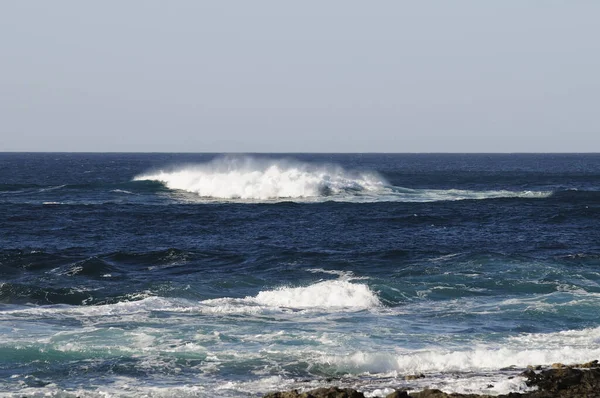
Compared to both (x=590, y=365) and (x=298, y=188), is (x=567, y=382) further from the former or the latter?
(x=298, y=188)

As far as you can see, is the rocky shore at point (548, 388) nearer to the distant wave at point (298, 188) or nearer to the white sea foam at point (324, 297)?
the white sea foam at point (324, 297)

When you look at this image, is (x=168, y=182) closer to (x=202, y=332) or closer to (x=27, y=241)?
(x=27, y=241)

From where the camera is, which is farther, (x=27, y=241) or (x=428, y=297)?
(x=27, y=241)

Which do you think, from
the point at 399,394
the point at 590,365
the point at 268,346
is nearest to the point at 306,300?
the point at 268,346

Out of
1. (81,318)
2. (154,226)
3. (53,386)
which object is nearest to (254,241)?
(154,226)

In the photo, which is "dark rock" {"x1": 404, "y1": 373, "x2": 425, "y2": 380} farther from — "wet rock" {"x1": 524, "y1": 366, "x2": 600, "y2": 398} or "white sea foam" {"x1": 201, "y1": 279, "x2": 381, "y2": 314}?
"white sea foam" {"x1": 201, "y1": 279, "x2": 381, "y2": 314}

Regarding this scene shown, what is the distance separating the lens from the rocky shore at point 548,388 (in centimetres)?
1423

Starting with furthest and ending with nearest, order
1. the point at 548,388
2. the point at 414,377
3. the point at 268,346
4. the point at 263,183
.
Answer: the point at 263,183, the point at 268,346, the point at 414,377, the point at 548,388

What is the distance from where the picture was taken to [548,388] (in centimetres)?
1523

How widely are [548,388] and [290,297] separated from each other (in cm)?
1202

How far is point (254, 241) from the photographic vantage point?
1553 inches

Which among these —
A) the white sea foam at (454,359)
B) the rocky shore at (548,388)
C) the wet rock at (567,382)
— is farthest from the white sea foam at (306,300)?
the wet rock at (567,382)

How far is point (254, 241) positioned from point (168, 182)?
4332 cm

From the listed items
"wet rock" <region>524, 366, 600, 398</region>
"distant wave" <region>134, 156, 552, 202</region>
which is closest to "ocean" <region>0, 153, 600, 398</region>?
"wet rock" <region>524, 366, 600, 398</region>
